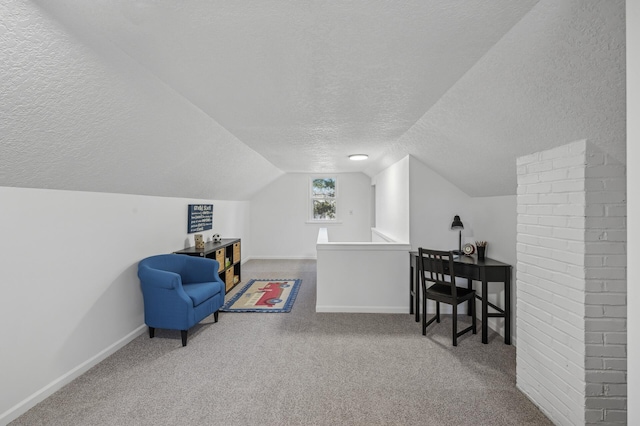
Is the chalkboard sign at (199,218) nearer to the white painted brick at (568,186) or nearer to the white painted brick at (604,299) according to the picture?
the white painted brick at (568,186)

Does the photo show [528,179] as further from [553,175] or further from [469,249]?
[469,249]

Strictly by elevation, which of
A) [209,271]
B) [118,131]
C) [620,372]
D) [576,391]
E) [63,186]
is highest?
[118,131]

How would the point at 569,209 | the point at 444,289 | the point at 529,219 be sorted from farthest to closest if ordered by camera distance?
the point at 444,289, the point at 529,219, the point at 569,209

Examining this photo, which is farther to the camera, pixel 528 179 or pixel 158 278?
pixel 158 278

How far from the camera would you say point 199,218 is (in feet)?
15.8

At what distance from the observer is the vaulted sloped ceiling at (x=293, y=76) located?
1.34 m

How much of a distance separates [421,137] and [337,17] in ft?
7.06

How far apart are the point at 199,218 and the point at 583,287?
4585 mm

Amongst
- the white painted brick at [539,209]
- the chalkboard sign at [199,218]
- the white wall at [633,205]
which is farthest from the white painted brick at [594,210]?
the chalkboard sign at [199,218]

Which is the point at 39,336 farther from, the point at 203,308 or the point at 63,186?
the point at 203,308

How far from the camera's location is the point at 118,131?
2.19 meters

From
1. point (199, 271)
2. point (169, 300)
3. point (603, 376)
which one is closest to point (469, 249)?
point (603, 376)

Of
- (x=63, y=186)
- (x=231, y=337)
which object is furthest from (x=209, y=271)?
(x=63, y=186)

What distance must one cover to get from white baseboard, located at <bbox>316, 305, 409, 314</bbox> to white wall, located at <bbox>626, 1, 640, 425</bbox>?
3107 millimetres
